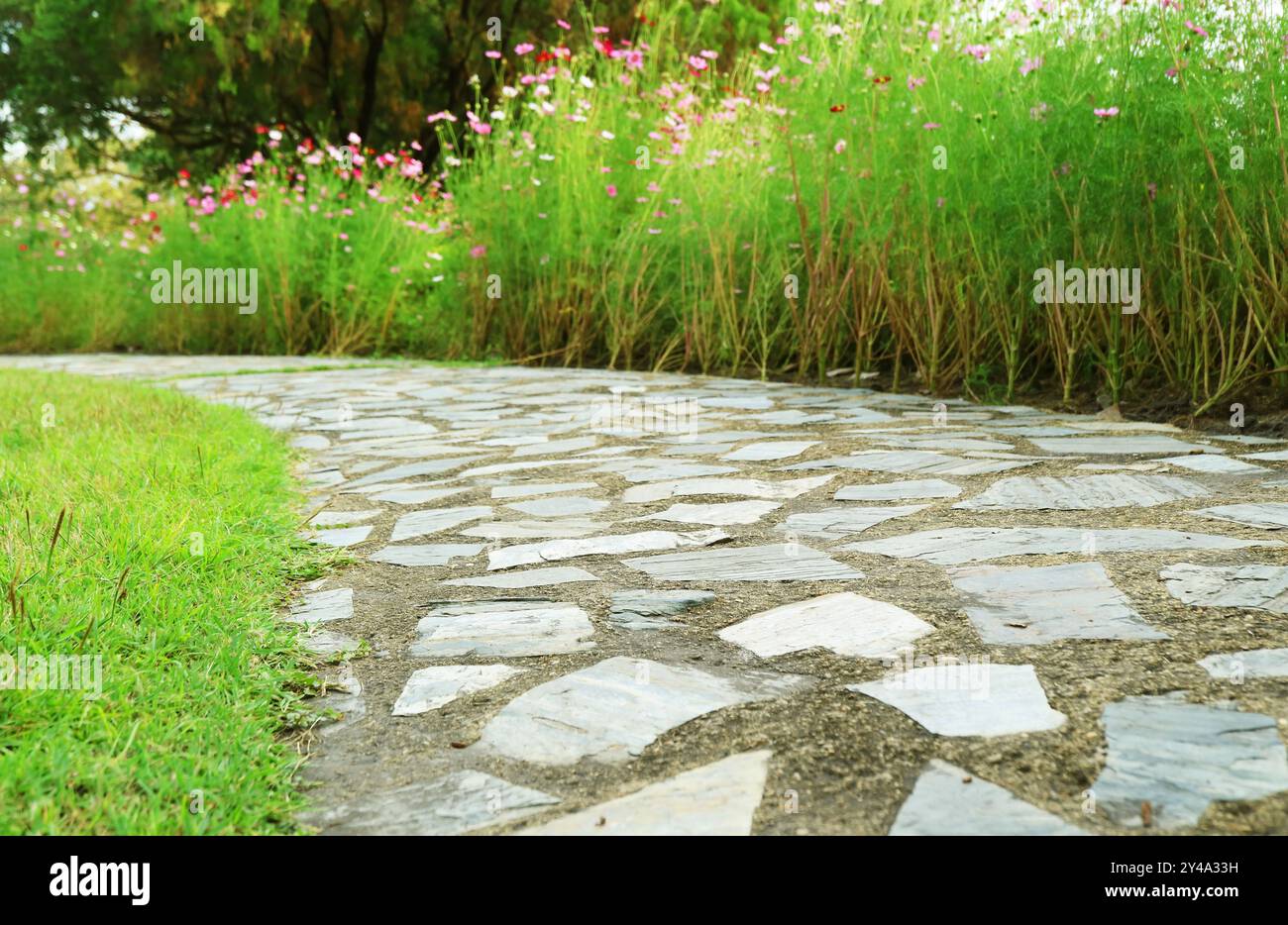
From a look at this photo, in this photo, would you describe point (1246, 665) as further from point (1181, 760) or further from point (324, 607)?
point (324, 607)

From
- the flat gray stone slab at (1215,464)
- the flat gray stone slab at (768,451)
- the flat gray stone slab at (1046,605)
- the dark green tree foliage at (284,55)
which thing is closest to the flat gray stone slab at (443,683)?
the flat gray stone slab at (1046,605)

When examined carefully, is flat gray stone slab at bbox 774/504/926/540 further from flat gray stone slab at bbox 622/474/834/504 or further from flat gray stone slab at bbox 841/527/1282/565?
flat gray stone slab at bbox 622/474/834/504

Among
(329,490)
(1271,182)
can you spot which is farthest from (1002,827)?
(1271,182)

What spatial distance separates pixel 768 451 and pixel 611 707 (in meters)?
2.43

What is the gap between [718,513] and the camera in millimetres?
3107

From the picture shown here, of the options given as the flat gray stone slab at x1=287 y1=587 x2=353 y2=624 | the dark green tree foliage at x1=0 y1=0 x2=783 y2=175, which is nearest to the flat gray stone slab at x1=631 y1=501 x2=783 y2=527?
the flat gray stone slab at x1=287 y1=587 x2=353 y2=624

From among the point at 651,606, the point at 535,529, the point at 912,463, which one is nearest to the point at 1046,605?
the point at 651,606

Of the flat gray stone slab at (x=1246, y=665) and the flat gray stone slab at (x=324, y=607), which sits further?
the flat gray stone slab at (x=324, y=607)

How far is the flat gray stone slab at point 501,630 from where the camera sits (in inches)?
81.0

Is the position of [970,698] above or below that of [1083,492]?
below

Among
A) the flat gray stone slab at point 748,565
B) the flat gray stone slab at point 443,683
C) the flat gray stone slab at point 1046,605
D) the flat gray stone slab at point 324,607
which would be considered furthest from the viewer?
the flat gray stone slab at point 748,565

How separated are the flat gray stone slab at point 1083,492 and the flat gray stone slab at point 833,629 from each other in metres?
0.98

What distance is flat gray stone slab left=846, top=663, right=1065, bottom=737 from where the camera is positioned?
1.61m

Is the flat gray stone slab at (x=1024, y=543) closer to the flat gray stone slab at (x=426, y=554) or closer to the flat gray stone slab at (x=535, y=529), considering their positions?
the flat gray stone slab at (x=535, y=529)
